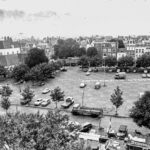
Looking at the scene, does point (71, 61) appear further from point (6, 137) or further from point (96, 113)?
point (6, 137)

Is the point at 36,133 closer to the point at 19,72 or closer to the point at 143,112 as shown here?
the point at 143,112

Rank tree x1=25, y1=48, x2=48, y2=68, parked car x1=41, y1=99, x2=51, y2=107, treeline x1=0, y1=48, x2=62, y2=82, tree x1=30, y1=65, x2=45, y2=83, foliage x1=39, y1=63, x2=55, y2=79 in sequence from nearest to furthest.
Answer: parked car x1=41, y1=99, x2=51, y2=107
tree x1=30, y1=65, x2=45, y2=83
treeline x1=0, y1=48, x2=62, y2=82
foliage x1=39, y1=63, x2=55, y2=79
tree x1=25, y1=48, x2=48, y2=68

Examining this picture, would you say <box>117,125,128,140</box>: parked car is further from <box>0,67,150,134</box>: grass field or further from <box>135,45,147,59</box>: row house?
<box>135,45,147,59</box>: row house

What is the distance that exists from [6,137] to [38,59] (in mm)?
43007

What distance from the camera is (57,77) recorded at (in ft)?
162

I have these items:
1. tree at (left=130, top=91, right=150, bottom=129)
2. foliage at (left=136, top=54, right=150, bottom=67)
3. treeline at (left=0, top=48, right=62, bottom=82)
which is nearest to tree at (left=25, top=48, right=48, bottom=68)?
treeline at (left=0, top=48, right=62, bottom=82)

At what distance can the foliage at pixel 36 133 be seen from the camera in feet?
43.0

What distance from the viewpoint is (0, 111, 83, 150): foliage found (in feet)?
43.0

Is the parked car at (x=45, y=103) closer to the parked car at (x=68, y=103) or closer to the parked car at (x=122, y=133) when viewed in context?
the parked car at (x=68, y=103)

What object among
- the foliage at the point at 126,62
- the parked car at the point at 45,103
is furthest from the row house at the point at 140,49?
the parked car at the point at 45,103

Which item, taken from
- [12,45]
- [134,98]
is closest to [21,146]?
[134,98]

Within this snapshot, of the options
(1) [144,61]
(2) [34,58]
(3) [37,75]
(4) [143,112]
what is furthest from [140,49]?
(4) [143,112]

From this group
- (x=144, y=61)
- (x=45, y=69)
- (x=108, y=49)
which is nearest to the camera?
(x=45, y=69)

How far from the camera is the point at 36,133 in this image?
51.0 feet
